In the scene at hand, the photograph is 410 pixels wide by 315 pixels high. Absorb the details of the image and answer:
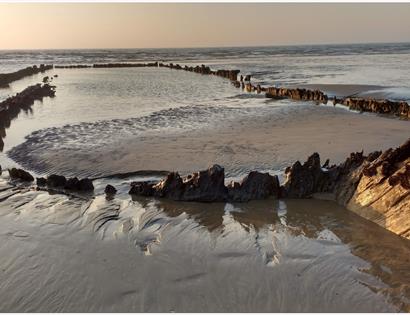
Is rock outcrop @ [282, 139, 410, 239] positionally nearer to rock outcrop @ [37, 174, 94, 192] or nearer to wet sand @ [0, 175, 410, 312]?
wet sand @ [0, 175, 410, 312]

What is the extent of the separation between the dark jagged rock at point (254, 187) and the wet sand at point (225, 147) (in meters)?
2.27

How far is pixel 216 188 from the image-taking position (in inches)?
372

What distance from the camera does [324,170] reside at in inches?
389

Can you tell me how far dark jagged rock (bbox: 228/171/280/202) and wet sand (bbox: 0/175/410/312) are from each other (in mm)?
249

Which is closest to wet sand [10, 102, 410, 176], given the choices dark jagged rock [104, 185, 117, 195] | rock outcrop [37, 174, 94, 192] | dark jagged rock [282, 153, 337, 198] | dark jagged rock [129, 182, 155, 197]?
rock outcrop [37, 174, 94, 192]

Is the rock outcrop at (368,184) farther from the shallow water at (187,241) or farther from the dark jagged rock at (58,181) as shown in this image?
the dark jagged rock at (58,181)

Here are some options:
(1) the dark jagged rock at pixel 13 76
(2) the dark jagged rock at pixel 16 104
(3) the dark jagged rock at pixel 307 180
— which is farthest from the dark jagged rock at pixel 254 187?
(1) the dark jagged rock at pixel 13 76

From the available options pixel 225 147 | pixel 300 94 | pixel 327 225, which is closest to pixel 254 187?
pixel 327 225

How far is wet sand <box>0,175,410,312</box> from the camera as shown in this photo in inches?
229

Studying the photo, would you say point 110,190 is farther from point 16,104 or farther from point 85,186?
point 16,104

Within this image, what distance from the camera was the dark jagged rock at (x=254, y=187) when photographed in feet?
31.2

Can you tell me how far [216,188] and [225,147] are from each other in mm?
4924

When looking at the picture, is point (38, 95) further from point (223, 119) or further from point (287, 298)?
point (287, 298)

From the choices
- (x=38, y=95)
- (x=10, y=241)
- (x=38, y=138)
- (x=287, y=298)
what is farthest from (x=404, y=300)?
(x=38, y=95)
